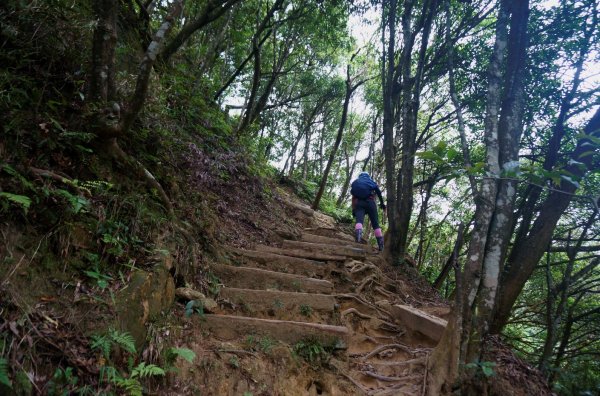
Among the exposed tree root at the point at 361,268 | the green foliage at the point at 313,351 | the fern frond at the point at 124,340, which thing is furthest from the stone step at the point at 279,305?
the exposed tree root at the point at 361,268

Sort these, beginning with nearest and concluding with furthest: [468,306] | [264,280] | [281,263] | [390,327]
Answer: [468,306]
[264,280]
[390,327]
[281,263]

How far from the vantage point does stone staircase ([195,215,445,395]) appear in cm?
348

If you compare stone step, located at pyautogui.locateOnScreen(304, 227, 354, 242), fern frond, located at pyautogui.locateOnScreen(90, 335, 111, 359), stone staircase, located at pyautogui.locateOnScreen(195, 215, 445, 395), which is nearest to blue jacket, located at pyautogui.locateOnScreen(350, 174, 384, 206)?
stone step, located at pyautogui.locateOnScreen(304, 227, 354, 242)

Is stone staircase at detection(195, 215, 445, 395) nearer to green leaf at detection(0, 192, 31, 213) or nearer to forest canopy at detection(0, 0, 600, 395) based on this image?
forest canopy at detection(0, 0, 600, 395)

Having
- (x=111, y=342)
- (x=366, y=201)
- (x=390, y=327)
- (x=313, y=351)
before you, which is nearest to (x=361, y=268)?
(x=390, y=327)

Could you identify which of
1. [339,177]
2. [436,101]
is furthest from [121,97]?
[339,177]

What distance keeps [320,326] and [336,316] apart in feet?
2.02

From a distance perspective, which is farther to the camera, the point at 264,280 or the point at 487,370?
the point at 264,280

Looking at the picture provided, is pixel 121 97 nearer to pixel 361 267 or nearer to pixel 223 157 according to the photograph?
pixel 223 157

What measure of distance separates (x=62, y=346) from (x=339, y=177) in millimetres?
24955

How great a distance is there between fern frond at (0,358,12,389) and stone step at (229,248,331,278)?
11.5 feet

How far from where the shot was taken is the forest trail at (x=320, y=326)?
3254 millimetres

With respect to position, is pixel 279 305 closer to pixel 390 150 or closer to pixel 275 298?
pixel 275 298

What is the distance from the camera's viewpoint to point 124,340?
225cm
